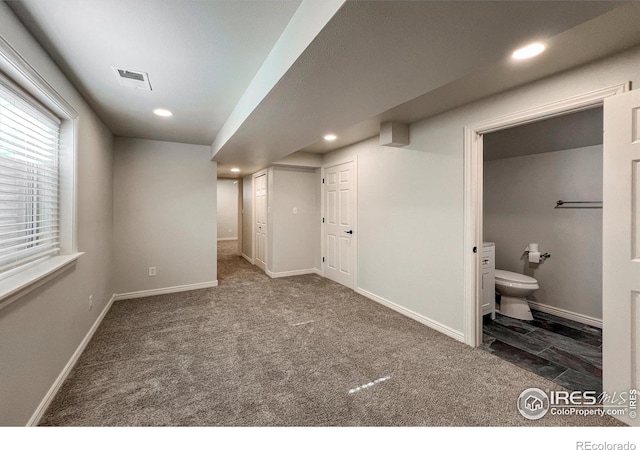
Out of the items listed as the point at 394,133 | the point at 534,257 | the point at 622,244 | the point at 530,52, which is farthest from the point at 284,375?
the point at 534,257

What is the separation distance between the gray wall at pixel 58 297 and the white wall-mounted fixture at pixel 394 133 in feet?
8.96

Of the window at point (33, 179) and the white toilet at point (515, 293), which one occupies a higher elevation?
the window at point (33, 179)

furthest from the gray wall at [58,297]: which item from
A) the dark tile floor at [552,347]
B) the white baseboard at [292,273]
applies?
the dark tile floor at [552,347]

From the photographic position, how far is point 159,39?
1.56 m

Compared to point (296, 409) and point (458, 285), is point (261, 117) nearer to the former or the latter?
point (296, 409)

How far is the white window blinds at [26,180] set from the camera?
1.50 m

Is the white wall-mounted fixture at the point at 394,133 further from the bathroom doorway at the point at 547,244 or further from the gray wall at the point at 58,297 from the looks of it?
the gray wall at the point at 58,297

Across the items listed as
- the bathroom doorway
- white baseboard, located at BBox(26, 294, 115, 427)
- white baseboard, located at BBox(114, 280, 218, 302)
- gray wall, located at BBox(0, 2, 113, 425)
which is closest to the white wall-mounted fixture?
the bathroom doorway

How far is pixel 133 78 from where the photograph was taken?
201 cm

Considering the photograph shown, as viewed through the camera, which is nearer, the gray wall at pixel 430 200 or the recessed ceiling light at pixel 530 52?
the recessed ceiling light at pixel 530 52

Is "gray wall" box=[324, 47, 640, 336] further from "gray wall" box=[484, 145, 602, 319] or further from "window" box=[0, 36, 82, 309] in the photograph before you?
"window" box=[0, 36, 82, 309]

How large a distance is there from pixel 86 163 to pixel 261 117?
1.69m

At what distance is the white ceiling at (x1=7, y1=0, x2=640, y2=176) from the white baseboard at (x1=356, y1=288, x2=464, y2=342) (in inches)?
82.7

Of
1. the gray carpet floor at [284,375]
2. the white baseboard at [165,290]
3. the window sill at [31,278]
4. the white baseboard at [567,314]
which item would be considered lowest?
the gray carpet floor at [284,375]
